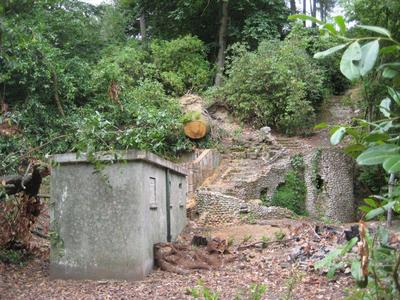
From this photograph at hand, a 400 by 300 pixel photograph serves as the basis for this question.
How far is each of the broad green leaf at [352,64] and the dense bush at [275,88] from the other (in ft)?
55.8

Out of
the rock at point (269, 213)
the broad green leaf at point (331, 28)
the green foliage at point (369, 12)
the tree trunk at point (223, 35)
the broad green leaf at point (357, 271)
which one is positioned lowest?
the rock at point (269, 213)

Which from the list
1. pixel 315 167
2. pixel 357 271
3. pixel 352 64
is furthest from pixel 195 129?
pixel 352 64

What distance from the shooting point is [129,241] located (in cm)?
727

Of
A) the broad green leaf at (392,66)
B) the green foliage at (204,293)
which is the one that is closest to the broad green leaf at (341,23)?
the broad green leaf at (392,66)

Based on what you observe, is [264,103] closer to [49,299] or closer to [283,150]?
[283,150]

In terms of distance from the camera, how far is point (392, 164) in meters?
1.69

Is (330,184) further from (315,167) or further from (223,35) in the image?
(223,35)

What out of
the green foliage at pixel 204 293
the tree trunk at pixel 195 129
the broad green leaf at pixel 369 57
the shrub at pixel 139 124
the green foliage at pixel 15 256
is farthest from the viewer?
the tree trunk at pixel 195 129

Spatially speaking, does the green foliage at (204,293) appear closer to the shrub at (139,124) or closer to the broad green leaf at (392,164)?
the shrub at (139,124)

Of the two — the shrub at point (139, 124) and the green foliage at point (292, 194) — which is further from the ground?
the shrub at point (139, 124)

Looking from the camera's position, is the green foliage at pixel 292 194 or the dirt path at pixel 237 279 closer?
the dirt path at pixel 237 279

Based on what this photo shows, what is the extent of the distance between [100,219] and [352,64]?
A: 620 centimetres

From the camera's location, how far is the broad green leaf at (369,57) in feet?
5.21

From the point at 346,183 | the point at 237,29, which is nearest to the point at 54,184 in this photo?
the point at 346,183
